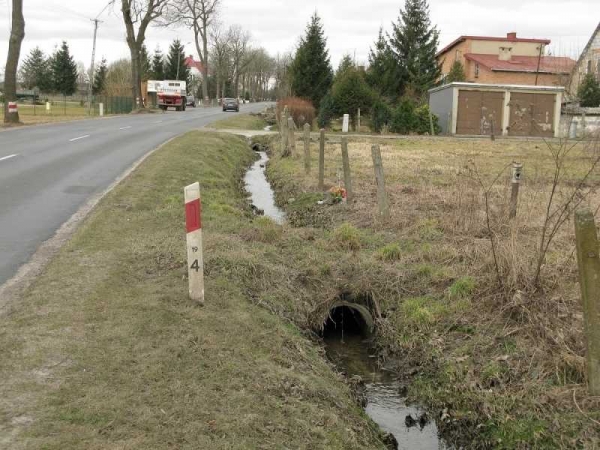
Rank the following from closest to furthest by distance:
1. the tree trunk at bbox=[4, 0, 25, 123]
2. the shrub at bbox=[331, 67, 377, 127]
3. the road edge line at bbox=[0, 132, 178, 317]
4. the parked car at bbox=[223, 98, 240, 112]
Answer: the road edge line at bbox=[0, 132, 178, 317]
the tree trunk at bbox=[4, 0, 25, 123]
the shrub at bbox=[331, 67, 377, 127]
the parked car at bbox=[223, 98, 240, 112]

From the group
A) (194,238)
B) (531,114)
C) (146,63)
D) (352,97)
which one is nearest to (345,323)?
(194,238)

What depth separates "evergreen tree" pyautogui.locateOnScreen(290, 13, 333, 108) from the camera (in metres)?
40.8

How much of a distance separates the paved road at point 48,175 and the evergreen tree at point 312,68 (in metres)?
18.0

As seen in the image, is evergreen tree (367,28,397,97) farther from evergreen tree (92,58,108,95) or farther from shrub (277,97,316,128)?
evergreen tree (92,58,108,95)

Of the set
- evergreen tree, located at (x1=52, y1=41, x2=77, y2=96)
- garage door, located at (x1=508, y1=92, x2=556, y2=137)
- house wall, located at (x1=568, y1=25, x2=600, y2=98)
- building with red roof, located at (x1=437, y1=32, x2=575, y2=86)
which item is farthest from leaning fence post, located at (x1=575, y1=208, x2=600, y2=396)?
evergreen tree, located at (x1=52, y1=41, x2=77, y2=96)

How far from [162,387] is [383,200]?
6705mm

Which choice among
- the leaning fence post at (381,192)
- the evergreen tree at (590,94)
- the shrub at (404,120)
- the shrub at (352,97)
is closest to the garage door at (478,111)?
the shrub at (404,120)

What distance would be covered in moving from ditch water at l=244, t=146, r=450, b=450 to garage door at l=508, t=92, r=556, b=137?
28131 mm

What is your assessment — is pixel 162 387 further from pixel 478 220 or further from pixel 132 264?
pixel 478 220

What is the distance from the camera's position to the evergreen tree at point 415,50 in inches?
1788

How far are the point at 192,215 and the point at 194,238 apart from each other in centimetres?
22

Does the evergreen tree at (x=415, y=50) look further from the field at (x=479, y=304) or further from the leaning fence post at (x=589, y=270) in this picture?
the leaning fence post at (x=589, y=270)

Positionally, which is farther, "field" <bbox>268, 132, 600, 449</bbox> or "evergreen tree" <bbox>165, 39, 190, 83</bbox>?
"evergreen tree" <bbox>165, 39, 190, 83</bbox>

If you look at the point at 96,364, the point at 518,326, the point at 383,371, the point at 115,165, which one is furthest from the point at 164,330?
the point at 115,165
